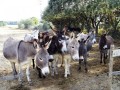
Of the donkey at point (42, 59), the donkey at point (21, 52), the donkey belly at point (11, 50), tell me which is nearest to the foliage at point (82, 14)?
the donkey belly at point (11, 50)

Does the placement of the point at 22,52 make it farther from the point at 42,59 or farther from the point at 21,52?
the point at 42,59

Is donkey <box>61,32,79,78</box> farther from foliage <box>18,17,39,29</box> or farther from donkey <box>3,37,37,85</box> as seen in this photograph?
foliage <box>18,17,39,29</box>

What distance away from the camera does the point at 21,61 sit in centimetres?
798

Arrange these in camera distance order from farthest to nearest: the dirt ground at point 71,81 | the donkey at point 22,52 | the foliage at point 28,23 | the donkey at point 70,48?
the foliage at point 28,23 → the donkey at point 70,48 → the dirt ground at point 71,81 → the donkey at point 22,52

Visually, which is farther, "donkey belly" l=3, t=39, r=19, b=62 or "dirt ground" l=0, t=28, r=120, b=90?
"donkey belly" l=3, t=39, r=19, b=62

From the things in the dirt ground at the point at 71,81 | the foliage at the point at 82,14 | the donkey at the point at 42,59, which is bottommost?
the dirt ground at the point at 71,81

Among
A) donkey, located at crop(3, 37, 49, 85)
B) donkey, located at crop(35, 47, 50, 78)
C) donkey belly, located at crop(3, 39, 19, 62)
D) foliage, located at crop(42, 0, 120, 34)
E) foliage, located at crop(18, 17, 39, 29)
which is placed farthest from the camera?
foliage, located at crop(18, 17, 39, 29)

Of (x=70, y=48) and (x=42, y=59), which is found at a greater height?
(x=70, y=48)

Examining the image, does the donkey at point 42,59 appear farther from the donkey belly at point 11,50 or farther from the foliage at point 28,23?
Answer: the foliage at point 28,23

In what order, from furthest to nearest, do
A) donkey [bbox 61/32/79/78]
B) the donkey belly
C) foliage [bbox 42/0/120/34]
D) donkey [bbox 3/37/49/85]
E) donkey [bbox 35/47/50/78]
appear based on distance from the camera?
foliage [bbox 42/0/120/34] → donkey [bbox 61/32/79/78] → the donkey belly → donkey [bbox 3/37/49/85] → donkey [bbox 35/47/50/78]

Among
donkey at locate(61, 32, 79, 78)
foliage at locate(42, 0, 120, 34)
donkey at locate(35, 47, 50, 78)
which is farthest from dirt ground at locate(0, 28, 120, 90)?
foliage at locate(42, 0, 120, 34)

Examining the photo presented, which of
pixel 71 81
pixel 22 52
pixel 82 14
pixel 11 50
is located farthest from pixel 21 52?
pixel 82 14

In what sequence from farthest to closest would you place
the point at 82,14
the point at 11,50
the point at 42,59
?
the point at 82,14 → the point at 11,50 → the point at 42,59

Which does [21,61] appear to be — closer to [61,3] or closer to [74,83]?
[74,83]
